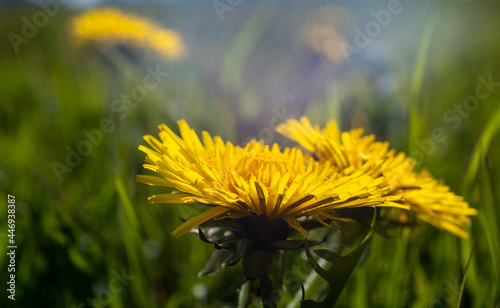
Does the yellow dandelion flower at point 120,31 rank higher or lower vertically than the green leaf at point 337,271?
higher

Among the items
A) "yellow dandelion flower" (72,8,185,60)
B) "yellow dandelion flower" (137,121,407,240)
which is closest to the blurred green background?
"yellow dandelion flower" (72,8,185,60)

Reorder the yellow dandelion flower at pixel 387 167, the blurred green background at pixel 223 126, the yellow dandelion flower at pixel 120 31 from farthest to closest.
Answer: the yellow dandelion flower at pixel 120 31 < the blurred green background at pixel 223 126 < the yellow dandelion flower at pixel 387 167

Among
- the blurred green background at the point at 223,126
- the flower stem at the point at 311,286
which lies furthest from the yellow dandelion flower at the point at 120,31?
the flower stem at the point at 311,286

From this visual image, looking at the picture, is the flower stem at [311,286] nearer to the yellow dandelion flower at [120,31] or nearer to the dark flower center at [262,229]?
the dark flower center at [262,229]

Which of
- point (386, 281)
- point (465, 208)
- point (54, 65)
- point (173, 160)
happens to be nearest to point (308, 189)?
point (173, 160)

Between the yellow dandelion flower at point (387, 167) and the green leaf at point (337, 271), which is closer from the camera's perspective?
the green leaf at point (337, 271)

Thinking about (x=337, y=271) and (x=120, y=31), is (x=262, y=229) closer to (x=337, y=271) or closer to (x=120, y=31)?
(x=337, y=271)
